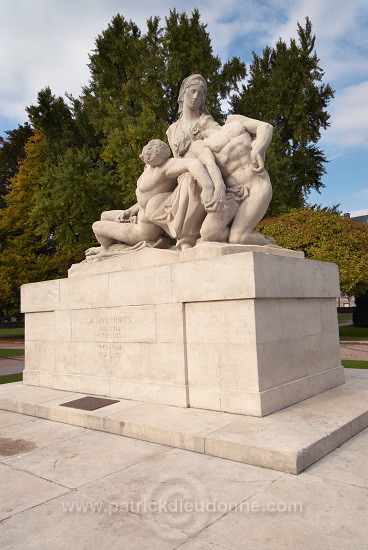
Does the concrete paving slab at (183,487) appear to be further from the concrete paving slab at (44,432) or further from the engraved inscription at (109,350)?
the engraved inscription at (109,350)

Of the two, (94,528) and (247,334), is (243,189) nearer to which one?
(247,334)

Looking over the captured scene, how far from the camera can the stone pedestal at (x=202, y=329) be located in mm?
4910

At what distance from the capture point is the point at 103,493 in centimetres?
327

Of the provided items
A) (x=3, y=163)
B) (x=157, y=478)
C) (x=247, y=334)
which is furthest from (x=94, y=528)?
(x=3, y=163)

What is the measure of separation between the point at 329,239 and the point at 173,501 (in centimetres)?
1745

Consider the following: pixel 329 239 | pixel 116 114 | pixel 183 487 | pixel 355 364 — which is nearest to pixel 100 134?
pixel 116 114

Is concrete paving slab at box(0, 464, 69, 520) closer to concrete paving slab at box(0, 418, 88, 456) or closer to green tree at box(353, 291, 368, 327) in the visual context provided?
concrete paving slab at box(0, 418, 88, 456)

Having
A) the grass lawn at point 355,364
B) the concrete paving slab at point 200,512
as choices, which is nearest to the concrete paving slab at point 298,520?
the concrete paving slab at point 200,512

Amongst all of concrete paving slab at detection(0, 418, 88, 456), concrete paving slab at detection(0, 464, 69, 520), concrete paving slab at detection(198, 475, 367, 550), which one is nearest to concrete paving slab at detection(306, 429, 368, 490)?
concrete paving slab at detection(198, 475, 367, 550)

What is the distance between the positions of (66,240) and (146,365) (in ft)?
54.6

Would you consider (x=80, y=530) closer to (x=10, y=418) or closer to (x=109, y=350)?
(x=10, y=418)

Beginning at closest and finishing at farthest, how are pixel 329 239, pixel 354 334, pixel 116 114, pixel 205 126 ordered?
pixel 205 126, pixel 329 239, pixel 116 114, pixel 354 334

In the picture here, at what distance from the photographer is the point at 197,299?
5297 mm

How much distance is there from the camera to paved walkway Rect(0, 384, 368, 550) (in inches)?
103
